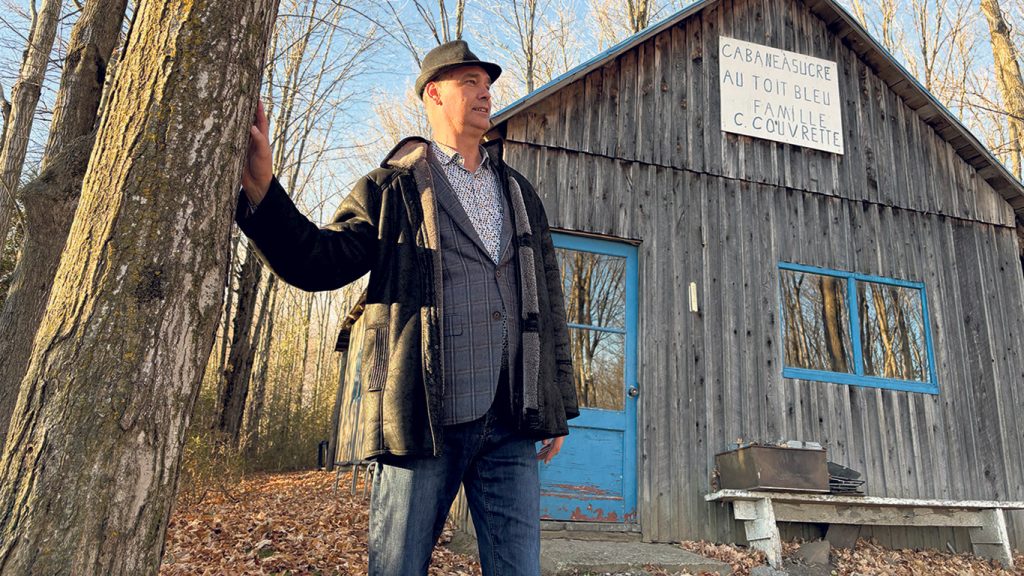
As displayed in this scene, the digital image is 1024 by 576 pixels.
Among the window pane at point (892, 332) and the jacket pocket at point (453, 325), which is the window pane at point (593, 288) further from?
the jacket pocket at point (453, 325)

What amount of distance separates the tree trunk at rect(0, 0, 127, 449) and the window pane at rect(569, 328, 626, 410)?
4.07m

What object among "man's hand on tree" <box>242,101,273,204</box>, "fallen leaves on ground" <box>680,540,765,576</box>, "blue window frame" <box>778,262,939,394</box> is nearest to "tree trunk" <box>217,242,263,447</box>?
"fallen leaves on ground" <box>680,540,765,576</box>

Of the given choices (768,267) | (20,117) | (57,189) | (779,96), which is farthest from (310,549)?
(779,96)

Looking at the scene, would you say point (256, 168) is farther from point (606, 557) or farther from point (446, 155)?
point (606, 557)

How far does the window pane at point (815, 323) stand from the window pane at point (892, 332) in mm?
221

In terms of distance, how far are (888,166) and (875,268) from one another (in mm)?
1279

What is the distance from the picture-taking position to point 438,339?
7.18 ft

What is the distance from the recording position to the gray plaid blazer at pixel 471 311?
2.20 m

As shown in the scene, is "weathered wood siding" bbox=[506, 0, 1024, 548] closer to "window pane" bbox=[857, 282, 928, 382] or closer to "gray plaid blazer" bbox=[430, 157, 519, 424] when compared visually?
"window pane" bbox=[857, 282, 928, 382]

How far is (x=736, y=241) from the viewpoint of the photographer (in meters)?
7.76

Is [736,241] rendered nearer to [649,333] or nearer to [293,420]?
[649,333]

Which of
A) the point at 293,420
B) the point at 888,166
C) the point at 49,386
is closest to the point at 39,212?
the point at 49,386

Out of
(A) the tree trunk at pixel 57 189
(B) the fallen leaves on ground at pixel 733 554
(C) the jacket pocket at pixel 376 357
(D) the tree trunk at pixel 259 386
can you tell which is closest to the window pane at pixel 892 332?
(B) the fallen leaves on ground at pixel 733 554

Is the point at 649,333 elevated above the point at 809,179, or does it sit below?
below
